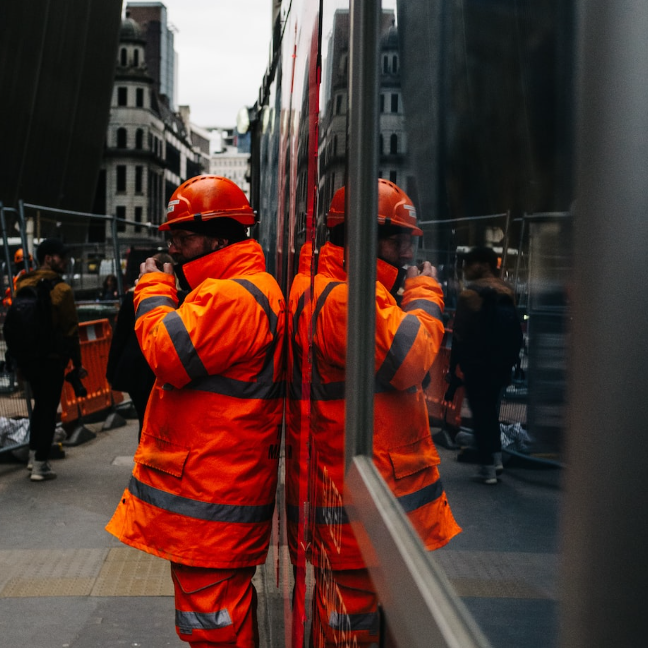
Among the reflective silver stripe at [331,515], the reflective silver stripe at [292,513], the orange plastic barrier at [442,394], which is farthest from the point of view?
the reflective silver stripe at [292,513]

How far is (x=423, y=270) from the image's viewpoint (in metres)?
1.06

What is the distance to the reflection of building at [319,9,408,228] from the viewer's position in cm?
118

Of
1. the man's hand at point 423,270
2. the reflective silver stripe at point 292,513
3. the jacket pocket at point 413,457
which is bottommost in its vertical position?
the reflective silver stripe at point 292,513

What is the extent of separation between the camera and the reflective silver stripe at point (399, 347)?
3.53ft

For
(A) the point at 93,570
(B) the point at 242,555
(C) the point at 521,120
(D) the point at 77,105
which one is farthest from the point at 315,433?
(D) the point at 77,105

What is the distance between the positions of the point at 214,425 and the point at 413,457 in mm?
1750

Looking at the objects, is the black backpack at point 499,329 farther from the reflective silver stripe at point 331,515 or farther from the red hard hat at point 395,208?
the reflective silver stripe at point 331,515

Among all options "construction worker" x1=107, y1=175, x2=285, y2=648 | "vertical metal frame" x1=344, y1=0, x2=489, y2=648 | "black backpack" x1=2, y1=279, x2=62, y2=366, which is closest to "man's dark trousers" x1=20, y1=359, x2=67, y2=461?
"black backpack" x1=2, y1=279, x2=62, y2=366

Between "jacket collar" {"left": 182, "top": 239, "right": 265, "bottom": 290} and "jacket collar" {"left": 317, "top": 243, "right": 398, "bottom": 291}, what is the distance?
118 cm

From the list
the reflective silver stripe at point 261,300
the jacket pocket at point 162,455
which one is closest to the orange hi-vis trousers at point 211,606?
the jacket pocket at point 162,455

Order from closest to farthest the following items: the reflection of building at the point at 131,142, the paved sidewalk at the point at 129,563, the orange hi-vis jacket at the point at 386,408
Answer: the paved sidewalk at the point at 129,563 → the orange hi-vis jacket at the point at 386,408 → the reflection of building at the point at 131,142

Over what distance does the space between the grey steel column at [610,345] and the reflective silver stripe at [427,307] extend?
39 cm

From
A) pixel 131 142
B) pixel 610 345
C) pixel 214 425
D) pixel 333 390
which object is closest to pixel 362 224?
pixel 333 390

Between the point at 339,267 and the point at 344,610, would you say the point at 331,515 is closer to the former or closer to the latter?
the point at 344,610
